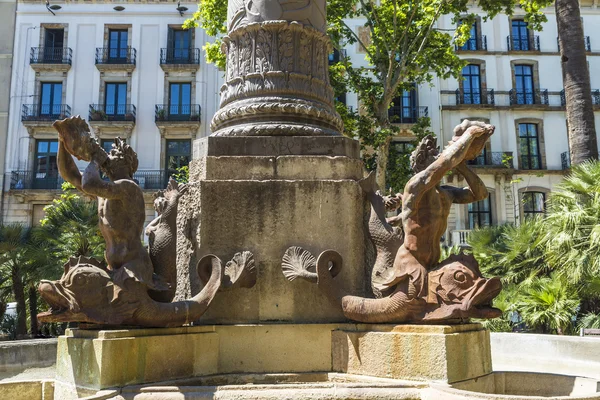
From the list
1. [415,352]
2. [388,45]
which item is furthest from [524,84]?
[415,352]

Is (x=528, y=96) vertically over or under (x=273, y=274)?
over

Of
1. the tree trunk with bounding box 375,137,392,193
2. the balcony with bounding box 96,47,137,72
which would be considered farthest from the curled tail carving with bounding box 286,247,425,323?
the balcony with bounding box 96,47,137,72

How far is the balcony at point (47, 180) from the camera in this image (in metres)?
30.7

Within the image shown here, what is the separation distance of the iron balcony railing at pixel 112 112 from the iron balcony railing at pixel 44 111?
1.52 metres

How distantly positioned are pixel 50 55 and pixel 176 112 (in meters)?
7.90

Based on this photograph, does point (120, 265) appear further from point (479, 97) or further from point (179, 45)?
point (479, 97)

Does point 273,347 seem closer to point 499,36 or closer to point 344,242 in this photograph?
point 344,242

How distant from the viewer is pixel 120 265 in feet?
13.7

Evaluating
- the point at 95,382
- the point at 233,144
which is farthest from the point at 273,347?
the point at 233,144

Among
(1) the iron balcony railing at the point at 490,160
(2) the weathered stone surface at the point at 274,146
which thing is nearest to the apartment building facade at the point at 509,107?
(1) the iron balcony railing at the point at 490,160

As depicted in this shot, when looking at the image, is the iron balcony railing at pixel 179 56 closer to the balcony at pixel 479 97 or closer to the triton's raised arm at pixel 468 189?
the balcony at pixel 479 97

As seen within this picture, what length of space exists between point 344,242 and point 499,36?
112 feet

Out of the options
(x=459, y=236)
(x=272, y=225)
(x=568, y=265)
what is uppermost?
(x=459, y=236)

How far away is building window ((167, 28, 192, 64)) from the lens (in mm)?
32562
